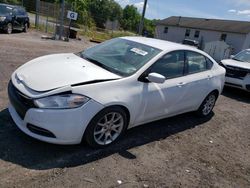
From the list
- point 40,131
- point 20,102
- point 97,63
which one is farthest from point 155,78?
point 20,102

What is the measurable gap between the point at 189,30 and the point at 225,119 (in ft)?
135

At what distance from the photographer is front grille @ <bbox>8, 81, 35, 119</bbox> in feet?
11.6

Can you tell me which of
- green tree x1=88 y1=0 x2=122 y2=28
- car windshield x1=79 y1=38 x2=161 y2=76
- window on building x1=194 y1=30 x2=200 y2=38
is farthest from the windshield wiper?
green tree x1=88 y1=0 x2=122 y2=28

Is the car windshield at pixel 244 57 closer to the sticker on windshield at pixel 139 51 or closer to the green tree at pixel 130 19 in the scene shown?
the sticker on windshield at pixel 139 51

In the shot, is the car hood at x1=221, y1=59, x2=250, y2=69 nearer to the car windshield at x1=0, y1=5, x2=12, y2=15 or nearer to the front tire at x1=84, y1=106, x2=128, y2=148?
the front tire at x1=84, y1=106, x2=128, y2=148

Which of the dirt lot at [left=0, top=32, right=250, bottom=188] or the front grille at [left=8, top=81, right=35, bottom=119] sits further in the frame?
the front grille at [left=8, top=81, right=35, bottom=119]

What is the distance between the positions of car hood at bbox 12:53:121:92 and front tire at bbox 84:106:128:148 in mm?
489

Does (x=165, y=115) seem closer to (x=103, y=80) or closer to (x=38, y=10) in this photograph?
(x=103, y=80)

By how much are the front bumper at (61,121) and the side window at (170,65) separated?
138 cm

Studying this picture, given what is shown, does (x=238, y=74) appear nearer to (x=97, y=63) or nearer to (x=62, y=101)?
(x=97, y=63)

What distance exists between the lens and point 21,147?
3730 millimetres

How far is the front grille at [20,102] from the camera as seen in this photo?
3528 millimetres

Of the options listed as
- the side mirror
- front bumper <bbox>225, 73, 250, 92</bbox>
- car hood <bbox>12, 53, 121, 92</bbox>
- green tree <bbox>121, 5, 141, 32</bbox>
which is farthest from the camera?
green tree <bbox>121, 5, 141, 32</bbox>

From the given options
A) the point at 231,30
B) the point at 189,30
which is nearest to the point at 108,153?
the point at 231,30
